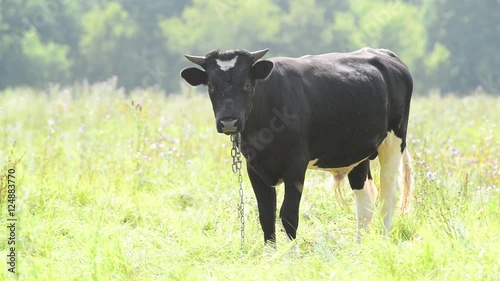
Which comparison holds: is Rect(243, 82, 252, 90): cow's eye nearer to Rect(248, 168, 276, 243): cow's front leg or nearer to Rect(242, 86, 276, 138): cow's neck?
Rect(242, 86, 276, 138): cow's neck

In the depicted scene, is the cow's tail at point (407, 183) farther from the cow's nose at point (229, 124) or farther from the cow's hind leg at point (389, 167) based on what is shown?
the cow's nose at point (229, 124)

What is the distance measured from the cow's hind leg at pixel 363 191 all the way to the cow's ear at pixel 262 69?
5.94 feet

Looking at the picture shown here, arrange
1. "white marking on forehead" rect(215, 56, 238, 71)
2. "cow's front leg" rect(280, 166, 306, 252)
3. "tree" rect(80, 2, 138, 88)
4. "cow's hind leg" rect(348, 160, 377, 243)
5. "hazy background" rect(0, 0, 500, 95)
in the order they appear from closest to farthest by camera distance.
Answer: "white marking on forehead" rect(215, 56, 238, 71) < "cow's front leg" rect(280, 166, 306, 252) < "cow's hind leg" rect(348, 160, 377, 243) < "hazy background" rect(0, 0, 500, 95) < "tree" rect(80, 2, 138, 88)

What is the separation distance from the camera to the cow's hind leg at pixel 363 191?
7.07m

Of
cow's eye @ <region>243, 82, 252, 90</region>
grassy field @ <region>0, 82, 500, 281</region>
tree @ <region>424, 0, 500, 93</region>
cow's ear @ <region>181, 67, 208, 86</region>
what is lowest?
grassy field @ <region>0, 82, 500, 281</region>

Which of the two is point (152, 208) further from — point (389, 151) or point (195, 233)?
point (389, 151)

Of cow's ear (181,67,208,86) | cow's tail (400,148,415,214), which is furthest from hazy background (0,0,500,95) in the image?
cow's ear (181,67,208,86)

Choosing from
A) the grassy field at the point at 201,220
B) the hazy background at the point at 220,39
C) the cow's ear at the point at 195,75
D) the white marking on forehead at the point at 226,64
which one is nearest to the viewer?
the grassy field at the point at 201,220

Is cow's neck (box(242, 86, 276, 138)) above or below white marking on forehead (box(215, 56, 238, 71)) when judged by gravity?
below

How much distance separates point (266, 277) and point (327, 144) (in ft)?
5.68

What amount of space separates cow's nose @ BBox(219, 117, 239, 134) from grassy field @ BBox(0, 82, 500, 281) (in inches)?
34.9

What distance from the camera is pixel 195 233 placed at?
677 centimetres

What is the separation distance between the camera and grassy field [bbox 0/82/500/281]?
16.9ft

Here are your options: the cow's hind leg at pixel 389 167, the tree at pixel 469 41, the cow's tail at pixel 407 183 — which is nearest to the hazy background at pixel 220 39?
the tree at pixel 469 41
